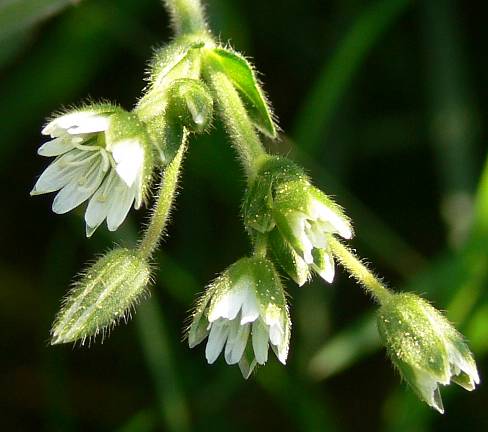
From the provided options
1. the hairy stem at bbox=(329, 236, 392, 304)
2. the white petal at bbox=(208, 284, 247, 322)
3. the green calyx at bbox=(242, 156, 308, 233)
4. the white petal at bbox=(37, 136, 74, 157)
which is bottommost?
the hairy stem at bbox=(329, 236, 392, 304)

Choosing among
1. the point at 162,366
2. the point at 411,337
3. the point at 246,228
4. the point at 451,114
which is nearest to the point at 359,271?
the point at 411,337

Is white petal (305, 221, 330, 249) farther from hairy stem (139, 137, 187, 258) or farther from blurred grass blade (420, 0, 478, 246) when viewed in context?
blurred grass blade (420, 0, 478, 246)

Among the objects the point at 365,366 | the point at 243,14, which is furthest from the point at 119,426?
the point at 243,14

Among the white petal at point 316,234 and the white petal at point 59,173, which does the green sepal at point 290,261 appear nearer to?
the white petal at point 316,234

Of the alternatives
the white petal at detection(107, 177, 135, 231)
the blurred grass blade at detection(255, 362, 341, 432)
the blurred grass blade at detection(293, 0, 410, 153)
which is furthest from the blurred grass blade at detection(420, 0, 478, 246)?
the white petal at detection(107, 177, 135, 231)

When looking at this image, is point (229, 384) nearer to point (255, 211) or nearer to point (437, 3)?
point (255, 211)

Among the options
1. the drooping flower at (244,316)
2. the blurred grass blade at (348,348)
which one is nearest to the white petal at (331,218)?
the drooping flower at (244,316)

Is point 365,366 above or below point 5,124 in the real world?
below
